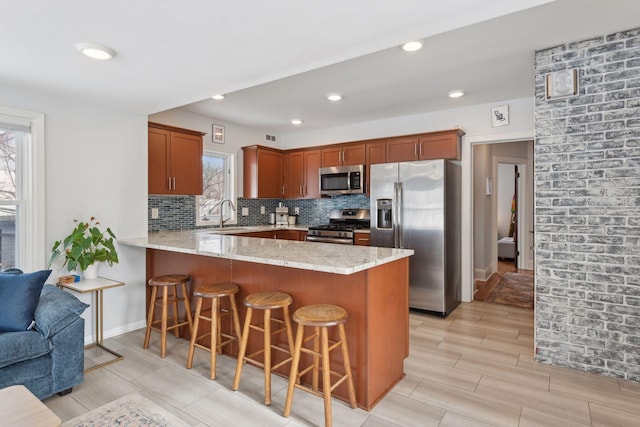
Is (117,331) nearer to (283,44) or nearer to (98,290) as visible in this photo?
(98,290)

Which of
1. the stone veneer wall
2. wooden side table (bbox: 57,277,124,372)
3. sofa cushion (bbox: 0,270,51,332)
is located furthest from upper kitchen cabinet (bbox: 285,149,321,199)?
sofa cushion (bbox: 0,270,51,332)

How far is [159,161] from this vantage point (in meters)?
3.93

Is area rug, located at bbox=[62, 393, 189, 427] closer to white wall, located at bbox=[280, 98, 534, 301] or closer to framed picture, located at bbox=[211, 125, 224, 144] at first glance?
framed picture, located at bbox=[211, 125, 224, 144]

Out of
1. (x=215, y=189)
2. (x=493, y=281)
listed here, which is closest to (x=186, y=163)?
(x=215, y=189)

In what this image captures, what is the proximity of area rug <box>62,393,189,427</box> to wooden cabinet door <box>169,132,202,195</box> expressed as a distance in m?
2.39

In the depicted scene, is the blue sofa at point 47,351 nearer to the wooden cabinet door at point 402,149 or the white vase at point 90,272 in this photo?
the white vase at point 90,272

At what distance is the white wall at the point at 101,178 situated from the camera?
299 cm

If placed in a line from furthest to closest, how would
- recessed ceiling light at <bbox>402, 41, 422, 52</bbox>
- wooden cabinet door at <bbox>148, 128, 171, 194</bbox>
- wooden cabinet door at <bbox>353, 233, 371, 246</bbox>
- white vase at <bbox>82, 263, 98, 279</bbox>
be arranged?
wooden cabinet door at <bbox>353, 233, 371, 246</bbox>
wooden cabinet door at <bbox>148, 128, 171, 194</bbox>
white vase at <bbox>82, 263, 98, 279</bbox>
recessed ceiling light at <bbox>402, 41, 422, 52</bbox>

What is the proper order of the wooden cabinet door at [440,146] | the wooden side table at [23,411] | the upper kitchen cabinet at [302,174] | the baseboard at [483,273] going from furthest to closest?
the baseboard at [483,273], the upper kitchen cabinet at [302,174], the wooden cabinet door at [440,146], the wooden side table at [23,411]

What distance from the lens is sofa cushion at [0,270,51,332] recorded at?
2.26m

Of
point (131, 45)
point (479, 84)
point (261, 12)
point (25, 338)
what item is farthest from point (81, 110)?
point (479, 84)

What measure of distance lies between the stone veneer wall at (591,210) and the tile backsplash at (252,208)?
9.22 ft

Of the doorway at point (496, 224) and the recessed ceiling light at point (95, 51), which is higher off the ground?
the recessed ceiling light at point (95, 51)

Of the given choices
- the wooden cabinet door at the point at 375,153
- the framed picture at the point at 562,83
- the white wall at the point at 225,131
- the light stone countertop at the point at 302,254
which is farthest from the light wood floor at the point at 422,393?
the white wall at the point at 225,131
